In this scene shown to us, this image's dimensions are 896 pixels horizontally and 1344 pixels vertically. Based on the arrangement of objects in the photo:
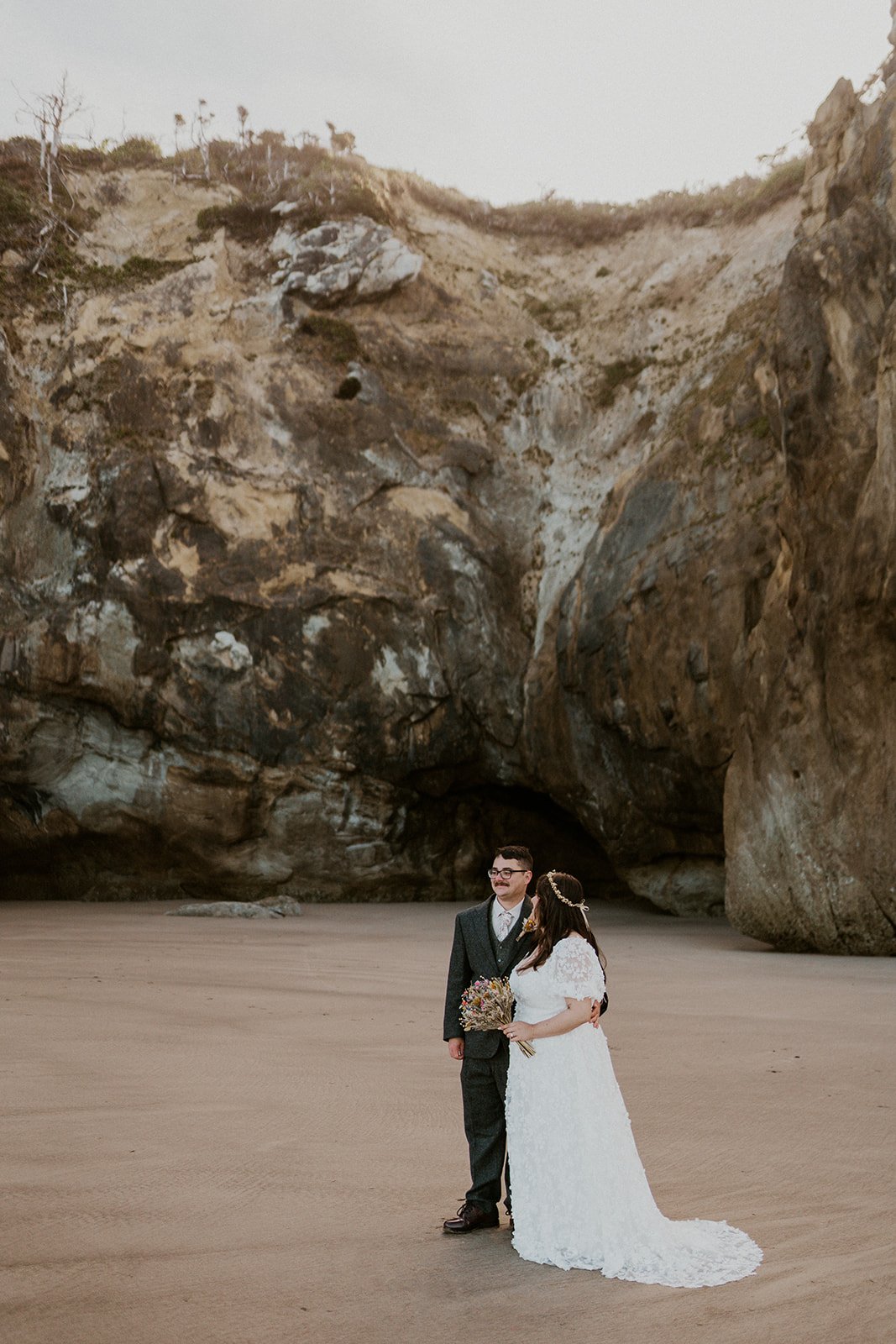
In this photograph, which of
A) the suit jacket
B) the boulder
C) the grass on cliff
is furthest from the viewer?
the grass on cliff

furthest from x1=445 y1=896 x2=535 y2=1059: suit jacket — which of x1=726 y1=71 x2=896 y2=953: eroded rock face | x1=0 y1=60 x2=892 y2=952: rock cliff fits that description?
x1=0 y1=60 x2=892 y2=952: rock cliff

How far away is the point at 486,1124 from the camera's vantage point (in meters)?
4.05

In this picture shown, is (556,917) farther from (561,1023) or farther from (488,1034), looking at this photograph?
(488,1034)

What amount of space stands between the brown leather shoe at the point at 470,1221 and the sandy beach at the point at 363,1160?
0.20 feet

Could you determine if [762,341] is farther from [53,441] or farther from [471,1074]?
[471,1074]

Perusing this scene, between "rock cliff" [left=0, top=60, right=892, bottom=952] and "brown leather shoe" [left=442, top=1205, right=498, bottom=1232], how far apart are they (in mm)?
8505

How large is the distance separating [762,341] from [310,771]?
858 centimetres

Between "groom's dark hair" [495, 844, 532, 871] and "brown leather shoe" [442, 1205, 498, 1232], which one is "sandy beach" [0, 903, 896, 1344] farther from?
"groom's dark hair" [495, 844, 532, 871]

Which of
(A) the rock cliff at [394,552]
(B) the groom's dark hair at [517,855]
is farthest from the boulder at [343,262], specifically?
(B) the groom's dark hair at [517,855]

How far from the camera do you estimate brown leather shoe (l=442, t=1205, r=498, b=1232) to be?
388cm

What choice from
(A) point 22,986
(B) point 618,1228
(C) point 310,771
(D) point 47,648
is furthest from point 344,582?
(B) point 618,1228

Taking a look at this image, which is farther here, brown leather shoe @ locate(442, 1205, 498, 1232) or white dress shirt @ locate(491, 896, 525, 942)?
white dress shirt @ locate(491, 896, 525, 942)

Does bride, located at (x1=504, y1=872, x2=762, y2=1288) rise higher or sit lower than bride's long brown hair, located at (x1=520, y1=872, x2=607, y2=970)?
lower

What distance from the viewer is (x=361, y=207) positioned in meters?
19.9
